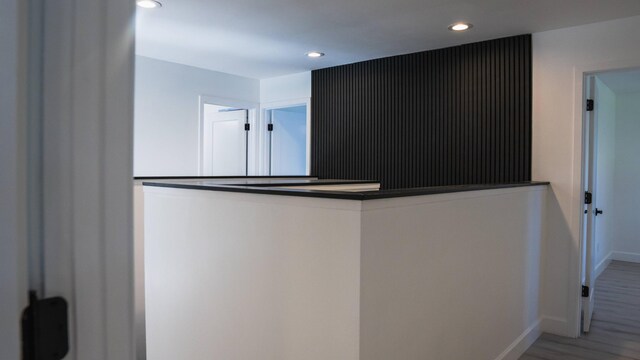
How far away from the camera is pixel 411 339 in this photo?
1852 millimetres

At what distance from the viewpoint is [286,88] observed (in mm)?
5527

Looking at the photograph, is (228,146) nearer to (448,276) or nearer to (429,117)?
(429,117)

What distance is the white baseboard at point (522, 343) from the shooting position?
2816 millimetres

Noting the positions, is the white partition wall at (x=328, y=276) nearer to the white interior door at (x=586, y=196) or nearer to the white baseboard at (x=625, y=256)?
the white interior door at (x=586, y=196)

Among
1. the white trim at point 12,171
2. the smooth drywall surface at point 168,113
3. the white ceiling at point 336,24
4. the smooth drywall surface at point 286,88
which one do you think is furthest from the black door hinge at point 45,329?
the smooth drywall surface at point 286,88

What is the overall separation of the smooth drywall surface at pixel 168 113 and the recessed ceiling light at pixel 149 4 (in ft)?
5.01

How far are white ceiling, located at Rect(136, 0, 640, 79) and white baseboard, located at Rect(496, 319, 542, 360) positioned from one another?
2.31m

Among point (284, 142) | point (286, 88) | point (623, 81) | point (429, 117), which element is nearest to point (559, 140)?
point (429, 117)

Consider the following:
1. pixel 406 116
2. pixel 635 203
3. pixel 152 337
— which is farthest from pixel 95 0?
pixel 635 203

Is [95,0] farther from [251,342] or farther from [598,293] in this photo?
[598,293]

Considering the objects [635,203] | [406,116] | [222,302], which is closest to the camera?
[222,302]

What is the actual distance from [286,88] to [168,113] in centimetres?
147

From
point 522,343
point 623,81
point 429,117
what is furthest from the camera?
point 623,81

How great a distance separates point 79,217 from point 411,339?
5.32 ft
